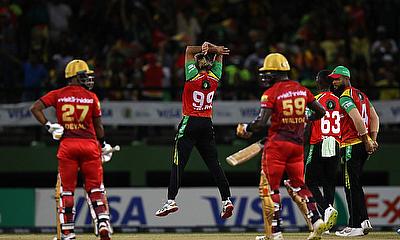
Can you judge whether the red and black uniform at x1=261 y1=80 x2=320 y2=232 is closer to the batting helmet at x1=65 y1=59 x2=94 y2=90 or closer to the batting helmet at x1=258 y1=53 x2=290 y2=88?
the batting helmet at x1=258 y1=53 x2=290 y2=88

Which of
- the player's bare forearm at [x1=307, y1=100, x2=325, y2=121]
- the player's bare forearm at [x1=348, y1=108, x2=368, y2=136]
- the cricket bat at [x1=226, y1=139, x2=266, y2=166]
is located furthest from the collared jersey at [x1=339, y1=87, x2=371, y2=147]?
the cricket bat at [x1=226, y1=139, x2=266, y2=166]

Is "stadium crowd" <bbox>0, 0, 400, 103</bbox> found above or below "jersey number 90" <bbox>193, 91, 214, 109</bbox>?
above

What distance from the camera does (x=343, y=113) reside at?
654 inches

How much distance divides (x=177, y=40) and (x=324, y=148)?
29.8 ft

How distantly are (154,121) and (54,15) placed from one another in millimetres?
4344

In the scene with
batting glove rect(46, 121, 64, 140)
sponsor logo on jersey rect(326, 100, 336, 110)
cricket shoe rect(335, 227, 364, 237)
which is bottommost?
cricket shoe rect(335, 227, 364, 237)

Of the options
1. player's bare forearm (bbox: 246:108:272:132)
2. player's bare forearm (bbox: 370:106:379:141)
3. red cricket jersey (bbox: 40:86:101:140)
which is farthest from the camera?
player's bare forearm (bbox: 370:106:379:141)

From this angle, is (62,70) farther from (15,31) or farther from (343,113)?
(343,113)

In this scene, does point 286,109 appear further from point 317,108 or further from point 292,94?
point 317,108

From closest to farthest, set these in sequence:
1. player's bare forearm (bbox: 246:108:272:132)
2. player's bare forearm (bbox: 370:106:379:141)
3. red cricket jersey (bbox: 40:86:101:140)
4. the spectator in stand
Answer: player's bare forearm (bbox: 246:108:272:132) → red cricket jersey (bbox: 40:86:101:140) → player's bare forearm (bbox: 370:106:379:141) → the spectator in stand

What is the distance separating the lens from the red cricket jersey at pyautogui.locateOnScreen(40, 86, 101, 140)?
14094 mm

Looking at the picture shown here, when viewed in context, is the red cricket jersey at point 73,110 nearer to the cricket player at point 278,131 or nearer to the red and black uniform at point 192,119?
the cricket player at point 278,131

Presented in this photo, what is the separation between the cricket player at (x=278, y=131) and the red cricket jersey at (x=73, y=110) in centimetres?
202

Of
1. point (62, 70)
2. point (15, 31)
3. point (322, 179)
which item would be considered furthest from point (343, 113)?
point (15, 31)
